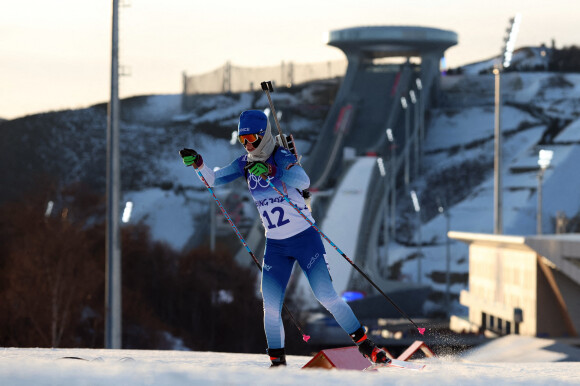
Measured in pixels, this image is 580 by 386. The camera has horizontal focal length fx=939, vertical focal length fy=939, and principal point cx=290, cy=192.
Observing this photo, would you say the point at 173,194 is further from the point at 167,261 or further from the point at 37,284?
the point at 37,284

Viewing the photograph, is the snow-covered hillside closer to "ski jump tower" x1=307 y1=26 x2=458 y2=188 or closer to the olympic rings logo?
"ski jump tower" x1=307 y1=26 x2=458 y2=188

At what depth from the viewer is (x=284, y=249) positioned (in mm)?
8312

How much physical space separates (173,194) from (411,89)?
3093cm

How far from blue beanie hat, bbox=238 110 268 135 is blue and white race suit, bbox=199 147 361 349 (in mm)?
255

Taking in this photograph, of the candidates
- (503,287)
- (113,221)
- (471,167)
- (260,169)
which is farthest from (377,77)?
(260,169)

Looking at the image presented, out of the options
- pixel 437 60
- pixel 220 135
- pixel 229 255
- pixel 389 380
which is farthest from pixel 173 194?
pixel 389 380

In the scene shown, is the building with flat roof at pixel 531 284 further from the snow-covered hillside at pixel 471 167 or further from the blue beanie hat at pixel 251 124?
the blue beanie hat at pixel 251 124

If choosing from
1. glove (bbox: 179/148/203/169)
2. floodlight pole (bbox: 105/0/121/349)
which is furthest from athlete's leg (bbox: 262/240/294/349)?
floodlight pole (bbox: 105/0/121/349)

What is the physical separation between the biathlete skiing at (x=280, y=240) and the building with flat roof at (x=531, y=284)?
2566cm

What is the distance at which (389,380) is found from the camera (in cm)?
644

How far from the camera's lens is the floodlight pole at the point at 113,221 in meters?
15.4

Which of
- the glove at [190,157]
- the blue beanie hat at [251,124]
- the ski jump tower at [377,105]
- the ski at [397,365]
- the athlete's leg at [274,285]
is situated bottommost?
the ski at [397,365]

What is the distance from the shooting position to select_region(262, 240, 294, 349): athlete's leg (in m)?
8.35

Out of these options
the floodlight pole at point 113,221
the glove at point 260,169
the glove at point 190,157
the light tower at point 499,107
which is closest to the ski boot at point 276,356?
the glove at point 260,169
